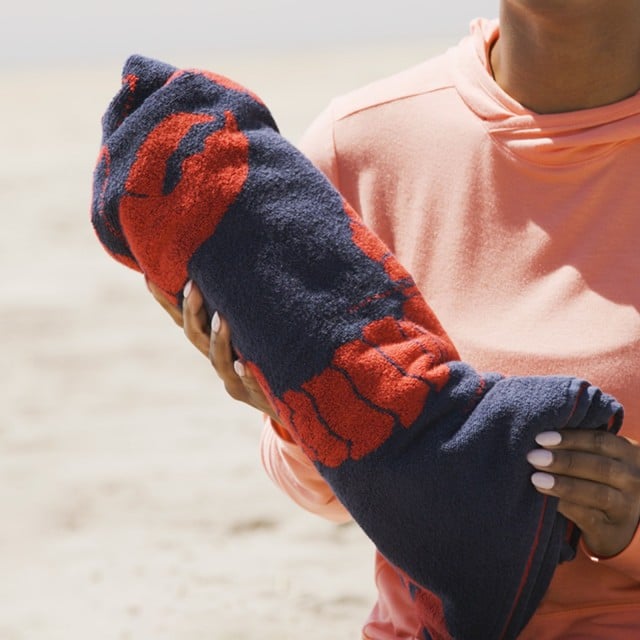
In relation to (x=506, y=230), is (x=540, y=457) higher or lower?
lower

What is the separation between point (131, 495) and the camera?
431 cm

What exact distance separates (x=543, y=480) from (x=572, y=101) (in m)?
0.64

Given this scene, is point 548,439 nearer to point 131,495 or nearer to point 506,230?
point 506,230

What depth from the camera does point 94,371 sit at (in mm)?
5723

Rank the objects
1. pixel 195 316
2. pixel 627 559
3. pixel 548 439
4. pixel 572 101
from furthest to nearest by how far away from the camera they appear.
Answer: pixel 572 101 < pixel 195 316 < pixel 627 559 < pixel 548 439

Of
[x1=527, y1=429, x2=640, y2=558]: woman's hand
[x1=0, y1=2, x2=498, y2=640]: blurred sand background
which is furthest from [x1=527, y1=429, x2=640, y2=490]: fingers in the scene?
Result: [x1=0, y1=2, x2=498, y2=640]: blurred sand background

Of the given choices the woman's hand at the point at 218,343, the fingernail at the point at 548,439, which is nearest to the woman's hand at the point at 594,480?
the fingernail at the point at 548,439

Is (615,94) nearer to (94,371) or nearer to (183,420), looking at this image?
(183,420)

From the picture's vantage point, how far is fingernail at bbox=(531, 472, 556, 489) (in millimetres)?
1602

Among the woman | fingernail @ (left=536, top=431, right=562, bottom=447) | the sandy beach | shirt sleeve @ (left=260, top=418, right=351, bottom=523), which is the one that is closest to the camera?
Answer: fingernail @ (left=536, top=431, right=562, bottom=447)

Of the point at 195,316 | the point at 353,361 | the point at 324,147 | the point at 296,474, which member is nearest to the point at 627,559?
the point at 353,361

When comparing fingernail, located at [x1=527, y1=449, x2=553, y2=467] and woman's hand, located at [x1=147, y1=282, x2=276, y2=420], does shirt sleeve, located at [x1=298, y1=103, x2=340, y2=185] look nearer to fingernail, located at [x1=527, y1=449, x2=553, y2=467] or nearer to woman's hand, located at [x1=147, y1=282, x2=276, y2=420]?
woman's hand, located at [x1=147, y1=282, x2=276, y2=420]

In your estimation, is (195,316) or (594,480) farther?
(195,316)

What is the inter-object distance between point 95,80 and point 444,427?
20.8m
